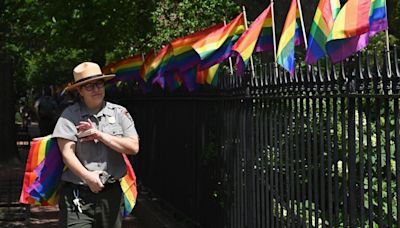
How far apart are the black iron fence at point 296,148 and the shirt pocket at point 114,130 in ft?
4.01

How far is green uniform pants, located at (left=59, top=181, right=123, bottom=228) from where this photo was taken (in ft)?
18.3

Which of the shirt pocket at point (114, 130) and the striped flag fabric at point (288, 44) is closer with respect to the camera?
the shirt pocket at point (114, 130)

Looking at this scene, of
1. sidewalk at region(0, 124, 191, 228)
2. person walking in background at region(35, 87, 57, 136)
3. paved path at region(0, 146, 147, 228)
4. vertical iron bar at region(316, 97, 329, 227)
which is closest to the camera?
vertical iron bar at region(316, 97, 329, 227)

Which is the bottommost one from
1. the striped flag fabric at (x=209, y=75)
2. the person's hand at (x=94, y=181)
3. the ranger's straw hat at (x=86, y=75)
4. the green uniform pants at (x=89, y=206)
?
the green uniform pants at (x=89, y=206)

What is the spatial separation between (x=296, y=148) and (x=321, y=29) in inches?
34.7

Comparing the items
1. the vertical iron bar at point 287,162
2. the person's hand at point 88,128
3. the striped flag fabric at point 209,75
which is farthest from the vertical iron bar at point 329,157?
the striped flag fabric at point 209,75

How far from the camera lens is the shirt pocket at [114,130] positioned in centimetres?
555

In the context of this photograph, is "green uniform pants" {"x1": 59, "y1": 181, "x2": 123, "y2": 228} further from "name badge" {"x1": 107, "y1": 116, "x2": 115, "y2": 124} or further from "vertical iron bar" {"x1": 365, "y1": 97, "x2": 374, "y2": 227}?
"vertical iron bar" {"x1": 365, "y1": 97, "x2": 374, "y2": 227}

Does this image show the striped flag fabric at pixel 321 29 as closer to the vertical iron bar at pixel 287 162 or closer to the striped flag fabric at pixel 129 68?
the vertical iron bar at pixel 287 162

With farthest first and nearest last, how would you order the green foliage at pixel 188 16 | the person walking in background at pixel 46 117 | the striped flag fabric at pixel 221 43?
the person walking in background at pixel 46 117
the green foliage at pixel 188 16
the striped flag fabric at pixel 221 43

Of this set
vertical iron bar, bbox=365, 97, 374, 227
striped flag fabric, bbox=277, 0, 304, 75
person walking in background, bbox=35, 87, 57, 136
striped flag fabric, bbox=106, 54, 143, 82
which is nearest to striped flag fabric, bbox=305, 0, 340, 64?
striped flag fabric, bbox=277, 0, 304, 75

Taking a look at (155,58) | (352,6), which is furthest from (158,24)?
(352,6)

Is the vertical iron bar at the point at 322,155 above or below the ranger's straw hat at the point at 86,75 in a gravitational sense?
below

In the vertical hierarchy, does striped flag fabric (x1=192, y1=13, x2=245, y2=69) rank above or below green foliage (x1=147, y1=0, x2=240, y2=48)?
below
